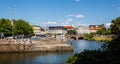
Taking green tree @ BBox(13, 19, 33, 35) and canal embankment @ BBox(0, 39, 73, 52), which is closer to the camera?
canal embankment @ BBox(0, 39, 73, 52)

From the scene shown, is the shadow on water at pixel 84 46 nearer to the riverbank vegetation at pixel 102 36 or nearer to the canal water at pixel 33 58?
the canal water at pixel 33 58

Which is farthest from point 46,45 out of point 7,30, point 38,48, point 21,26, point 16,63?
point 21,26

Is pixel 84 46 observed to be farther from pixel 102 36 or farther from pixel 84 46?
pixel 102 36

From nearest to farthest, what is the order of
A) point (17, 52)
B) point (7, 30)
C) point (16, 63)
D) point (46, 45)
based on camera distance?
1. point (16, 63)
2. point (17, 52)
3. point (46, 45)
4. point (7, 30)

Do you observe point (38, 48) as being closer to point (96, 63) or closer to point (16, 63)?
point (16, 63)

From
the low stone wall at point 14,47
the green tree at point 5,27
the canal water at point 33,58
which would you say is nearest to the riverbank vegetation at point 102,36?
the green tree at point 5,27

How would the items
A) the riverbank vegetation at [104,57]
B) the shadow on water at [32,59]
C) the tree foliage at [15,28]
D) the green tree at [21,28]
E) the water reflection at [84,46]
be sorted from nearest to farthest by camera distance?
the riverbank vegetation at [104,57] → the shadow on water at [32,59] → the water reflection at [84,46] → the tree foliage at [15,28] → the green tree at [21,28]

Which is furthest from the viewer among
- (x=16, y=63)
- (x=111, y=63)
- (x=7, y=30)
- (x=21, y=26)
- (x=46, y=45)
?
(x=21, y=26)

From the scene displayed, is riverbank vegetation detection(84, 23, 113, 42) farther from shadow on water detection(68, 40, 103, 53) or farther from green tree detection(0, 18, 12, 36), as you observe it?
green tree detection(0, 18, 12, 36)

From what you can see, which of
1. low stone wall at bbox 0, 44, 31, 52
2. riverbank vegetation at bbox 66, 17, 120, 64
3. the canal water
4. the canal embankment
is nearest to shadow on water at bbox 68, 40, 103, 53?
the canal embankment

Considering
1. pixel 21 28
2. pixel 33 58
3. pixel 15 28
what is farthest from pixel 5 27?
pixel 33 58

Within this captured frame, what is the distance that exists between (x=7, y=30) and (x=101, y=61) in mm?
75490

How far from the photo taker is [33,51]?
6238 cm

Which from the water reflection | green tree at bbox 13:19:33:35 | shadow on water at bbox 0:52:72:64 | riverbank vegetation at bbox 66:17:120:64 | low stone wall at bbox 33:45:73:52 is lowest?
shadow on water at bbox 0:52:72:64
